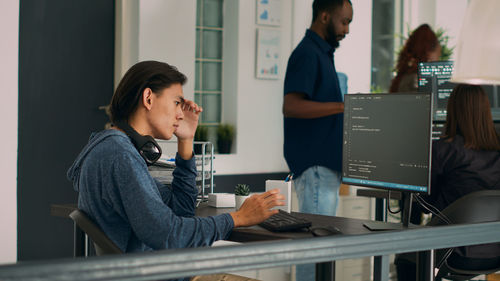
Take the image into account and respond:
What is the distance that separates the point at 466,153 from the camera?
2674 millimetres

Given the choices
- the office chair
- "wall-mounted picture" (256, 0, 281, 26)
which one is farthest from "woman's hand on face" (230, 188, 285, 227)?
"wall-mounted picture" (256, 0, 281, 26)

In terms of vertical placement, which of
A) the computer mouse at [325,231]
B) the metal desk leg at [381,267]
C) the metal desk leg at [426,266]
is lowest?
the metal desk leg at [426,266]

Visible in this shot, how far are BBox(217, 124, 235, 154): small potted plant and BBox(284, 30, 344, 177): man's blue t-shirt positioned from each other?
5.56 feet

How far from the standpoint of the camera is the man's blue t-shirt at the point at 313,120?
2.95 m

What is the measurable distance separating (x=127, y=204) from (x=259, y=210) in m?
0.41

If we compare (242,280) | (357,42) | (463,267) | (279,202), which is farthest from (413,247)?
(357,42)

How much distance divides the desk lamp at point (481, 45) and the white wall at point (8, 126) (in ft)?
10.3

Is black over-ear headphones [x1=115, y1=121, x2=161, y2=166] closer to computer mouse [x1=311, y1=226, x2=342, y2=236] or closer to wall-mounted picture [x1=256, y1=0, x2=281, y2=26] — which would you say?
computer mouse [x1=311, y1=226, x2=342, y2=236]

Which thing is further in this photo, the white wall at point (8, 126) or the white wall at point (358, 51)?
the white wall at point (358, 51)

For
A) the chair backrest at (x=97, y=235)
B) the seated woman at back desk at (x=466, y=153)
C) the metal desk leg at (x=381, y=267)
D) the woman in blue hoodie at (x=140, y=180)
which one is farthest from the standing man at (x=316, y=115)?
the metal desk leg at (x=381, y=267)

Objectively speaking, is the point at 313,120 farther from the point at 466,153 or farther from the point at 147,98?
the point at 147,98

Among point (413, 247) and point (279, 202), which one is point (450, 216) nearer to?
point (279, 202)

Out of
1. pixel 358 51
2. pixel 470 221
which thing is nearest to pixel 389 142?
pixel 470 221

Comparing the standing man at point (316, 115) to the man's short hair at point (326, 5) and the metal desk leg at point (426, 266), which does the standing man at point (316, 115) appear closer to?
the man's short hair at point (326, 5)
